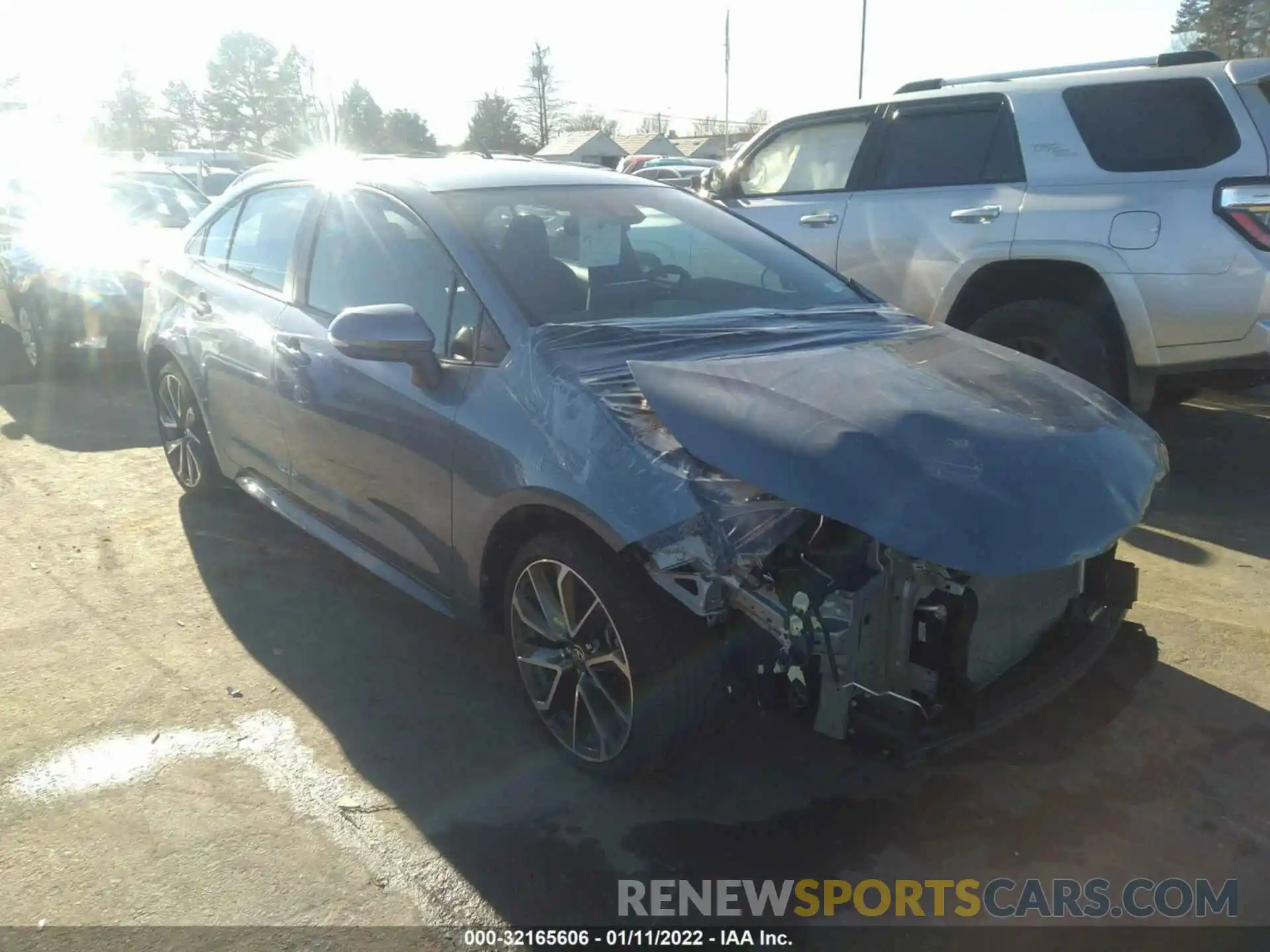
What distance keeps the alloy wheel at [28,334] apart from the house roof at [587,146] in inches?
1979

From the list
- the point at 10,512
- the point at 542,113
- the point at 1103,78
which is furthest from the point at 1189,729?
the point at 542,113

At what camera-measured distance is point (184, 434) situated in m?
5.24

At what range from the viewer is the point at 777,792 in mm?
2973

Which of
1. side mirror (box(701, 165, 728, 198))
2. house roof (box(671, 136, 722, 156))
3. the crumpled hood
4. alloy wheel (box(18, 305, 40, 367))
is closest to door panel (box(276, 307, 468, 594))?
the crumpled hood

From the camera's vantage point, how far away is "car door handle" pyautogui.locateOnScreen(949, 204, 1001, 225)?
558cm

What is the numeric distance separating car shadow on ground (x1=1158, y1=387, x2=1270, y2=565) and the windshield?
182 cm

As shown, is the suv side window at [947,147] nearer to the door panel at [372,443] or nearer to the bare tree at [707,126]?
the door panel at [372,443]

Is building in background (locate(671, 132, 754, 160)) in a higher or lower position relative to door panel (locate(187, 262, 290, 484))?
higher

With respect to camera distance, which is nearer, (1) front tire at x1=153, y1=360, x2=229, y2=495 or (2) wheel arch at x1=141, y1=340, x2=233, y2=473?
(2) wheel arch at x1=141, y1=340, x2=233, y2=473

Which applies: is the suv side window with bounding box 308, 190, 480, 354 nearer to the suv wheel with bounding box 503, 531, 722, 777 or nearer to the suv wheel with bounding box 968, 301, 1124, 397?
the suv wheel with bounding box 503, 531, 722, 777

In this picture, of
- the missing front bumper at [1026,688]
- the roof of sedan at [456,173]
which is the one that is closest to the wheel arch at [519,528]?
the missing front bumper at [1026,688]

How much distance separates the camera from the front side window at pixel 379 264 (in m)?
3.32

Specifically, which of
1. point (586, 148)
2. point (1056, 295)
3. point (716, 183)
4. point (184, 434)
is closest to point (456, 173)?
point (184, 434)

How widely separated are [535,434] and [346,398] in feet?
3.41
